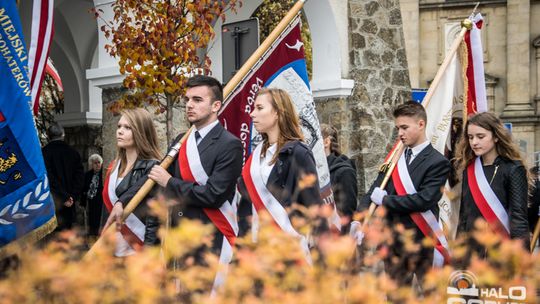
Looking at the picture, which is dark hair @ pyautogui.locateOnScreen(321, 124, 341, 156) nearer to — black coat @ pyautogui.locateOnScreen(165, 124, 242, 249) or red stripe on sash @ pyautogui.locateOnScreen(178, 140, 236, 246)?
black coat @ pyautogui.locateOnScreen(165, 124, 242, 249)

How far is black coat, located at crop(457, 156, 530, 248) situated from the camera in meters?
5.32

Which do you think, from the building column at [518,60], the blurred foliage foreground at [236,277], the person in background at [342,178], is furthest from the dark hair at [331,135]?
the building column at [518,60]

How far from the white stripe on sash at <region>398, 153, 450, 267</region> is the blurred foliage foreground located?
300cm

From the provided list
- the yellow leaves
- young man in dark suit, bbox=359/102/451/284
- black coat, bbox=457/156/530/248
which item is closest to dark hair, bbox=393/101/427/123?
young man in dark suit, bbox=359/102/451/284

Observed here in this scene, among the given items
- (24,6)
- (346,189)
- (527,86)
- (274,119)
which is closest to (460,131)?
(346,189)

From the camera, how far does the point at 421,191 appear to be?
5.56 meters

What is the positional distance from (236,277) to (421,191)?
3.61m

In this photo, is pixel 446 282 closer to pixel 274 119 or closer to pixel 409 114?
pixel 274 119

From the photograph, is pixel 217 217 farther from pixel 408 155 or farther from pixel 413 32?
pixel 413 32

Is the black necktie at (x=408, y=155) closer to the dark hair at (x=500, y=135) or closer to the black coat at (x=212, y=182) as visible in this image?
the dark hair at (x=500, y=135)

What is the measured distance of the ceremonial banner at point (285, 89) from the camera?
586 centimetres

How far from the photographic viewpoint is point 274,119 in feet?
16.1

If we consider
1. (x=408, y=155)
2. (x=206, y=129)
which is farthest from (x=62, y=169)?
(x=206, y=129)

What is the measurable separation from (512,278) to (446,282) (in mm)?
257
